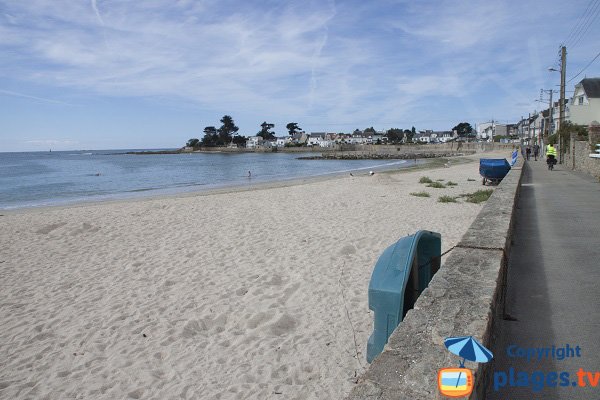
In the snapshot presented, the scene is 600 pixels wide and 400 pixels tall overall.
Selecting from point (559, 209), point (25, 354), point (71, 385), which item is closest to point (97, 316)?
point (25, 354)

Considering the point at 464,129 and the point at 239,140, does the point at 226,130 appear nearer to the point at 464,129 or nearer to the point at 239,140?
the point at 239,140

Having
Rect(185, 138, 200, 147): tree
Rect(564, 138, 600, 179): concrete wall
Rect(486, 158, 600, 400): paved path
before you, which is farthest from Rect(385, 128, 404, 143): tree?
Rect(486, 158, 600, 400): paved path

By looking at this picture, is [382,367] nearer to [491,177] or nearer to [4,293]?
[4,293]

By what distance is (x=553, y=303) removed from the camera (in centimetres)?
411

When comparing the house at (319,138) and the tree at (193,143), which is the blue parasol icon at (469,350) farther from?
the tree at (193,143)

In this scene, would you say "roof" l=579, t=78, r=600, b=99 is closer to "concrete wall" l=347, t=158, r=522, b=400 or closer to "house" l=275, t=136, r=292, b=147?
"concrete wall" l=347, t=158, r=522, b=400

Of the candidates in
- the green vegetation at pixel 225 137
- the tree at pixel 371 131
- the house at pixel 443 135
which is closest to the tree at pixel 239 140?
the green vegetation at pixel 225 137

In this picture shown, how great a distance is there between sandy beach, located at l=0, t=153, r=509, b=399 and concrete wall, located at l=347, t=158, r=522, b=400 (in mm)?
1397

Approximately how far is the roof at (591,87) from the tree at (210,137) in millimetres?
142134

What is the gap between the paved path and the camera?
2875mm

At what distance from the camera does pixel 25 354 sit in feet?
16.2

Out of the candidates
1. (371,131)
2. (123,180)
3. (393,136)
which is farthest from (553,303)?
(371,131)

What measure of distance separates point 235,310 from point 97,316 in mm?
1972

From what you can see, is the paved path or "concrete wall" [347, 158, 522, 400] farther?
the paved path
